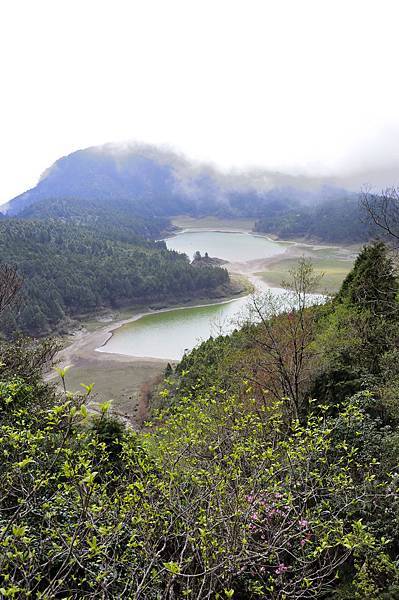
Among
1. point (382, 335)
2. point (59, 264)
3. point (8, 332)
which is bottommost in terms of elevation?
point (8, 332)

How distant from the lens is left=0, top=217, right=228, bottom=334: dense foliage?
183 feet

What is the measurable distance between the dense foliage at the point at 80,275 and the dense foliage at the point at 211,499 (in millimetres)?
42989

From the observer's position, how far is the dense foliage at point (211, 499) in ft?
12.1

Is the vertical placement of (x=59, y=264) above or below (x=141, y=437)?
above

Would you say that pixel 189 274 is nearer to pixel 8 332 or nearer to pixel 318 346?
pixel 8 332

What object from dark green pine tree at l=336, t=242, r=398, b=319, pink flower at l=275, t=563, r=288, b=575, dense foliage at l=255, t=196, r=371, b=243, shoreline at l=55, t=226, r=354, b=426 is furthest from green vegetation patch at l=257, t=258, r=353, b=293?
pink flower at l=275, t=563, r=288, b=575

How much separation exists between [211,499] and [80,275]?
2630 inches

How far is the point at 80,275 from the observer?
68.0 metres

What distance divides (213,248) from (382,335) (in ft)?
372

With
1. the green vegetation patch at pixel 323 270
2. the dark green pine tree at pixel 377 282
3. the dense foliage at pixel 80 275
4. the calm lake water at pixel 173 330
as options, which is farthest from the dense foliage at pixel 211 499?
the green vegetation patch at pixel 323 270

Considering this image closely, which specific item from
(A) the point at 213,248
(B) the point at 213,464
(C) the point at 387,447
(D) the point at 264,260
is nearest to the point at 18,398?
(B) the point at 213,464

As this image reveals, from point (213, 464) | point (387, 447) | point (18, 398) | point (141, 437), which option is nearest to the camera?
point (213, 464)

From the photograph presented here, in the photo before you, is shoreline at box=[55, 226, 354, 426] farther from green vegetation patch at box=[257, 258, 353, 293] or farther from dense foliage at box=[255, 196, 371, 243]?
dense foliage at box=[255, 196, 371, 243]

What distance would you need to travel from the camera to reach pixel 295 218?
15188 cm
